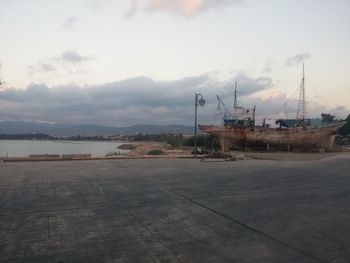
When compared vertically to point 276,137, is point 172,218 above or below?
below

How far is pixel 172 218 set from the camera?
784 centimetres

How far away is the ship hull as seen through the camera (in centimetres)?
3916

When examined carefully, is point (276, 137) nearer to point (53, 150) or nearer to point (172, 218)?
point (172, 218)

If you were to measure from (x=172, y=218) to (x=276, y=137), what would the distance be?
3336cm

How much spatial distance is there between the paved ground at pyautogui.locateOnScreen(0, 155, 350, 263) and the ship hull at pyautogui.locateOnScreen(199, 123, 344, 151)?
1016 inches

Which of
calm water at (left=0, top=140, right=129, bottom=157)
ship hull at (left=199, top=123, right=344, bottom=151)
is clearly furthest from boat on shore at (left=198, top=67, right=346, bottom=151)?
calm water at (left=0, top=140, right=129, bottom=157)

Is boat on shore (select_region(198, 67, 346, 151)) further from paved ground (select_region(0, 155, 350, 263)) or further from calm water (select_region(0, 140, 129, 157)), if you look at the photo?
paved ground (select_region(0, 155, 350, 263))

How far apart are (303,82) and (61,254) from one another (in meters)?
43.6

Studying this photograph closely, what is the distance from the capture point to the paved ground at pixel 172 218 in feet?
18.6

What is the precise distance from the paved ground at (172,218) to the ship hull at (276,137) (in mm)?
25801

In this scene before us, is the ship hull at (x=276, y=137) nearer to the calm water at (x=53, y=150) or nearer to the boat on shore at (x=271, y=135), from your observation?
the boat on shore at (x=271, y=135)

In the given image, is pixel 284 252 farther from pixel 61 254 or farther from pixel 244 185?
pixel 244 185

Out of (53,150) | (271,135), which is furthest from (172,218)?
(53,150)

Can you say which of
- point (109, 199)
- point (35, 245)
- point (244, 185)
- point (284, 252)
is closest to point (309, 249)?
point (284, 252)
